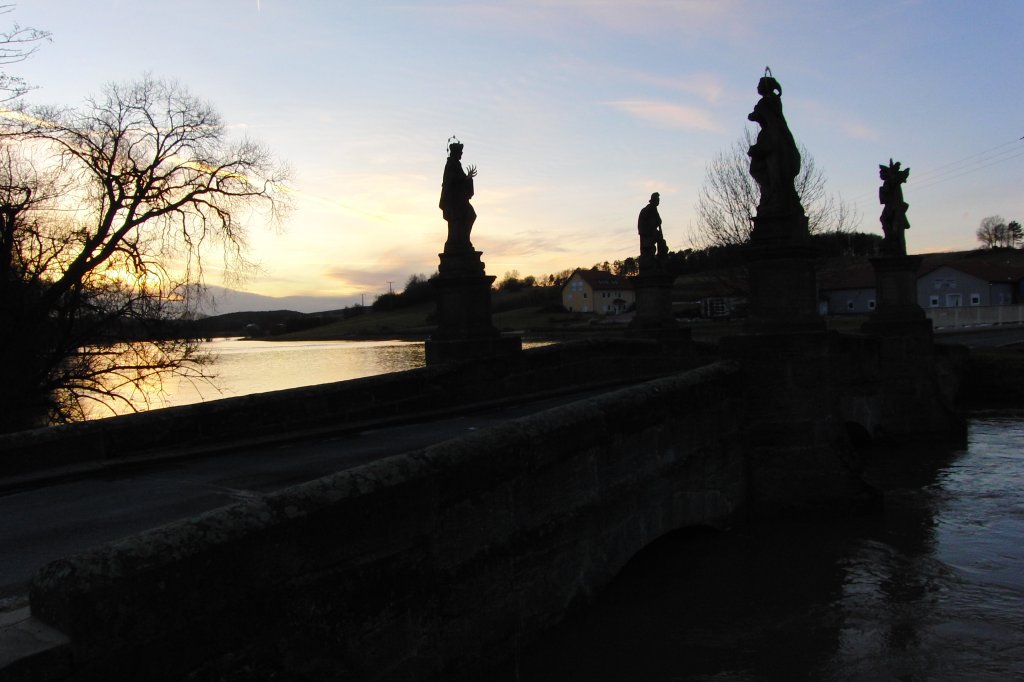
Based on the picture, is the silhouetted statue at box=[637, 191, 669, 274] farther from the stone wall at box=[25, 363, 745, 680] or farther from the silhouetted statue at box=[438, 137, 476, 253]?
the stone wall at box=[25, 363, 745, 680]

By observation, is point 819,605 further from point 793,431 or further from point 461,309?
point 461,309

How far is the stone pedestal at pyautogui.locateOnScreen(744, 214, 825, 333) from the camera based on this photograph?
8953 mm

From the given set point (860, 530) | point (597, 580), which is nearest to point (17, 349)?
point (597, 580)

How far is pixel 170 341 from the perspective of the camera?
55.5 feet

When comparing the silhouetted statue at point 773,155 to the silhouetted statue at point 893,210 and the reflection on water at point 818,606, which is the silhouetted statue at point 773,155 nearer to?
the reflection on water at point 818,606

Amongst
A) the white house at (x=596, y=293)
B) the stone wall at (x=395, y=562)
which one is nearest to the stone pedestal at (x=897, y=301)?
the stone wall at (x=395, y=562)

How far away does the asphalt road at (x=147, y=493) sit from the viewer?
4465mm

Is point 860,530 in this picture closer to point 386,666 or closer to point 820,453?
point 820,453

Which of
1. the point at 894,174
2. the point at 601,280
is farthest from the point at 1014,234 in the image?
the point at 894,174

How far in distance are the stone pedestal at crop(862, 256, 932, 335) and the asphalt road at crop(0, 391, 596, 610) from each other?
10.2 m

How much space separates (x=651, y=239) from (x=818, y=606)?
30.2 feet

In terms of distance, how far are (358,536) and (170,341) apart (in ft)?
47.5

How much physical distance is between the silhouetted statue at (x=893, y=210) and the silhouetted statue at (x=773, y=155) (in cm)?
741

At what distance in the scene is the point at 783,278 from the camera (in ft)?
29.8
